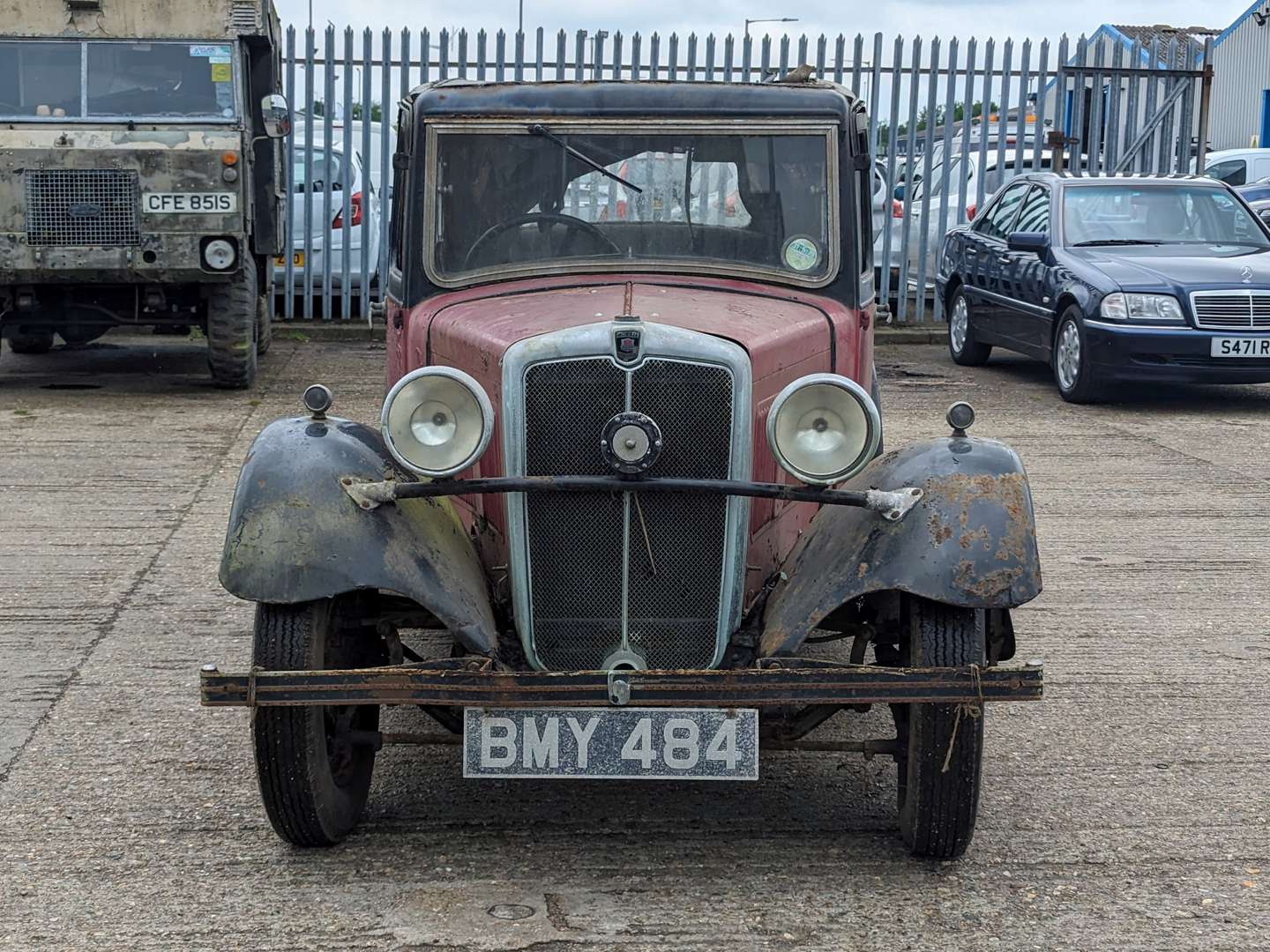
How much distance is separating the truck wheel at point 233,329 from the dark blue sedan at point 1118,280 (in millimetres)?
5641

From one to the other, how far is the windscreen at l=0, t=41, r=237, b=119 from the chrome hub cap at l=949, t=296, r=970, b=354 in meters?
6.37

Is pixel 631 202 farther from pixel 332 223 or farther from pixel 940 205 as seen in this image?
pixel 940 205

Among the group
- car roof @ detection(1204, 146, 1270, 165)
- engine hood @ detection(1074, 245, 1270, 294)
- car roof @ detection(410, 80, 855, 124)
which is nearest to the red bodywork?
car roof @ detection(410, 80, 855, 124)

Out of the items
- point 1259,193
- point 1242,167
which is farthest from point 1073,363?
point 1242,167

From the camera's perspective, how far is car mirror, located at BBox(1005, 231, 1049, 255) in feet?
39.9

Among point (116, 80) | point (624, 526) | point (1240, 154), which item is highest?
point (1240, 154)

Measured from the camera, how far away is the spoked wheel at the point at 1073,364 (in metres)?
11.9

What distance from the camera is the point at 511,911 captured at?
3900mm

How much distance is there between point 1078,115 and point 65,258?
1017 centimetres

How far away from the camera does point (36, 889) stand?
4008mm

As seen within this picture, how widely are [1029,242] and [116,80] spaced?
666 cm

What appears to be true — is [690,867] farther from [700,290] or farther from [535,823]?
[700,290]

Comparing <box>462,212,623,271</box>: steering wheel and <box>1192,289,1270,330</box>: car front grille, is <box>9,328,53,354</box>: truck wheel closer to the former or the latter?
<box>1192,289,1270,330</box>: car front grille

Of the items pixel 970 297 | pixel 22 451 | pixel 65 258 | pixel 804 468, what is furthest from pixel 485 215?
pixel 970 297
